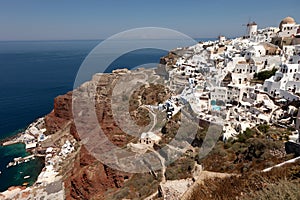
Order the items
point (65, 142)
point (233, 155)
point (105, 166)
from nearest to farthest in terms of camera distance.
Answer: point (233, 155), point (105, 166), point (65, 142)

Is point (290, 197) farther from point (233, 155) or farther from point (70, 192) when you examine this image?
point (70, 192)

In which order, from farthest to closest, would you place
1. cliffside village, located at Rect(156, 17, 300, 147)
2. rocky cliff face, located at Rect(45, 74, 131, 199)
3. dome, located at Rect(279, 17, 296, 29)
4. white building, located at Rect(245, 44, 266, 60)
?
1. dome, located at Rect(279, 17, 296, 29)
2. white building, located at Rect(245, 44, 266, 60)
3. rocky cliff face, located at Rect(45, 74, 131, 199)
4. cliffside village, located at Rect(156, 17, 300, 147)

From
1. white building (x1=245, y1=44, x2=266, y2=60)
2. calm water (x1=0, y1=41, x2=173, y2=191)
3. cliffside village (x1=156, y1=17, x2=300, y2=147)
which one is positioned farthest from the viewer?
calm water (x1=0, y1=41, x2=173, y2=191)

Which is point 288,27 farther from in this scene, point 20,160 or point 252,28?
point 20,160

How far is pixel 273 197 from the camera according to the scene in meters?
4.09

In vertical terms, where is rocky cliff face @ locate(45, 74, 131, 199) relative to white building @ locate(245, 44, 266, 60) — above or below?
below

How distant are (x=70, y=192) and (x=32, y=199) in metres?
2.78

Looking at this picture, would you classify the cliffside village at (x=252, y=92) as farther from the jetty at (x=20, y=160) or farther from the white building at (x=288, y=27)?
the jetty at (x=20, y=160)

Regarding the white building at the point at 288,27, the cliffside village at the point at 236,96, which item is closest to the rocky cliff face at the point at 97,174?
the cliffside village at the point at 236,96

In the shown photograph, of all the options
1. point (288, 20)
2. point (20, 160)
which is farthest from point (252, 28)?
point (20, 160)

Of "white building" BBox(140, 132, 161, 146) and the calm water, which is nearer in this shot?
"white building" BBox(140, 132, 161, 146)

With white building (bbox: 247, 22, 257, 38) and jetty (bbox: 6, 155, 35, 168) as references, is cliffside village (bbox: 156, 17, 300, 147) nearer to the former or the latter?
white building (bbox: 247, 22, 257, 38)

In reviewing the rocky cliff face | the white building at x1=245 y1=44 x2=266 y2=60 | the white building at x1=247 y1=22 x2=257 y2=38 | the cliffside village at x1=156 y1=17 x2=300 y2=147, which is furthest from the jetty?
the white building at x1=247 y1=22 x2=257 y2=38

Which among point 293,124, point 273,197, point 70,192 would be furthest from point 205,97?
point 273,197
